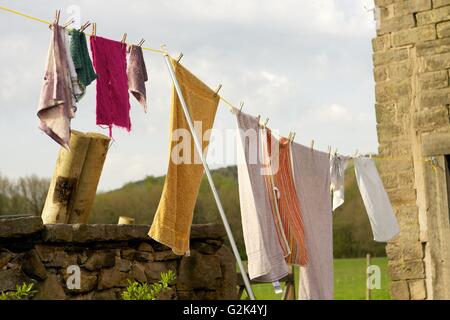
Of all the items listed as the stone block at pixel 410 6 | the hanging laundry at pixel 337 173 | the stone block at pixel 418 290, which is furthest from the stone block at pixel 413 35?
the stone block at pixel 418 290

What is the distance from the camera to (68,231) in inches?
184

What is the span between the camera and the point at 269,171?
5.09 metres

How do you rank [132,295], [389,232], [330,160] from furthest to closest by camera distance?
[389,232]
[330,160]
[132,295]

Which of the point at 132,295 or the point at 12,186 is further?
the point at 12,186

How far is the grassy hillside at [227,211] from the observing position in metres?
18.2

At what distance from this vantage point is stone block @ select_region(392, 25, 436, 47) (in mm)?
6926

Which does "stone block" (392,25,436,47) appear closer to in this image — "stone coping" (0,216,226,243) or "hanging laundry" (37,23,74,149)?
"stone coping" (0,216,226,243)

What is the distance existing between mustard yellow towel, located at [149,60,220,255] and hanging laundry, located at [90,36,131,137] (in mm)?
319

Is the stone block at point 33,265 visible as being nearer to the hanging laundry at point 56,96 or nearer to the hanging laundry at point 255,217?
the hanging laundry at point 56,96

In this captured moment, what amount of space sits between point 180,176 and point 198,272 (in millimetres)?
1527

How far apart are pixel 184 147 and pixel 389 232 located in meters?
2.81
